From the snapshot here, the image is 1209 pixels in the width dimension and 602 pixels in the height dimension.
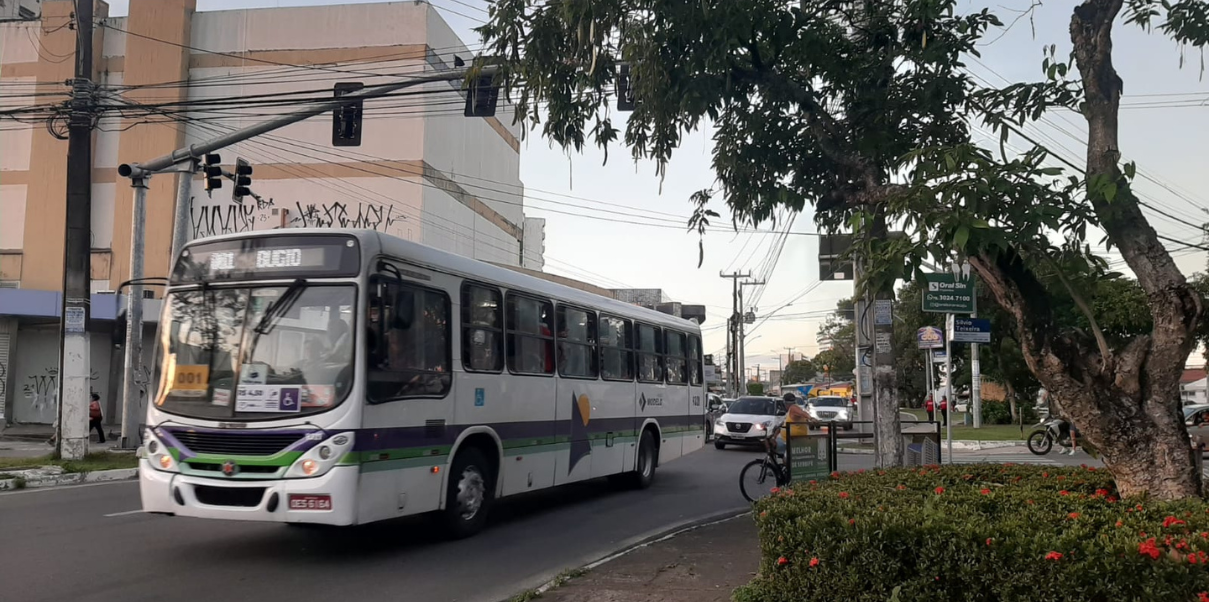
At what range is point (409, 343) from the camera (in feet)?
27.2

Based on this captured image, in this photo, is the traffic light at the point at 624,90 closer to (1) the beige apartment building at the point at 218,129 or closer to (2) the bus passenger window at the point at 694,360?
(2) the bus passenger window at the point at 694,360

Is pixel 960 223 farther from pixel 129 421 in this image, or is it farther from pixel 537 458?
pixel 129 421

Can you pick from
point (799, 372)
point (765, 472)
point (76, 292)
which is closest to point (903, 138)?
point (765, 472)

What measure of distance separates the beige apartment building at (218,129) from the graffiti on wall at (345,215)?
52mm

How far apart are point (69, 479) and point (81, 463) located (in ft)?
4.76

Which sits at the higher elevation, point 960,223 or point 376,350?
point 960,223

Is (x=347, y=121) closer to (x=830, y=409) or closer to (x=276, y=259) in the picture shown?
(x=276, y=259)

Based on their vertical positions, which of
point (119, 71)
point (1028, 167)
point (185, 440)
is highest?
point (119, 71)

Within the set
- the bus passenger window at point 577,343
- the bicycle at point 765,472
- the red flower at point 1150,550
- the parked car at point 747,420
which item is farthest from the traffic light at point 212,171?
the red flower at point 1150,550

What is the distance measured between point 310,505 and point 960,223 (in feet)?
17.7

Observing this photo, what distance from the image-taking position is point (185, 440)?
770cm

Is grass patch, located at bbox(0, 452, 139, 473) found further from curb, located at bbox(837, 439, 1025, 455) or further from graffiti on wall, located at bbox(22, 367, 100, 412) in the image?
curb, located at bbox(837, 439, 1025, 455)

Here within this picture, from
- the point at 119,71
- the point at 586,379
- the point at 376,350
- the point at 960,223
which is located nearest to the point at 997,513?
the point at 960,223

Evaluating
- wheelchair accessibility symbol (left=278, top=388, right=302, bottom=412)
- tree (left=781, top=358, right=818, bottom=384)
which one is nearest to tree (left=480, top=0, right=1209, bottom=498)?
wheelchair accessibility symbol (left=278, top=388, right=302, bottom=412)
